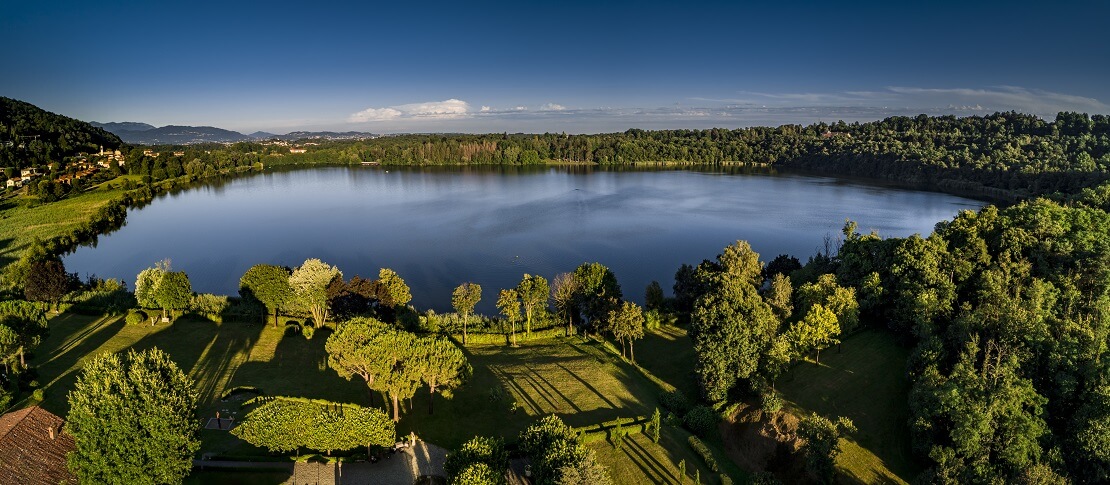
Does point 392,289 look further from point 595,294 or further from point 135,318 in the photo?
point 135,318

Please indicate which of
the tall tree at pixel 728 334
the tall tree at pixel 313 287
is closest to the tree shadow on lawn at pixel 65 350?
the tall tree at pixel 313 287

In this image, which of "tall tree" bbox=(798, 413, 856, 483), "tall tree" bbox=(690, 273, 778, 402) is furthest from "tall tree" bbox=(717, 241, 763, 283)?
"tall tree" bbox=(798, 413, 856, 483)

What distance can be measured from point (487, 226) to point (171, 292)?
4552 centimetres

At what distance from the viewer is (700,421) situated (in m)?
24.7

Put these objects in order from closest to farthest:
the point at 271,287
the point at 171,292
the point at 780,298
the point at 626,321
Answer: the point at 626,321
the point at 780,298
the point at 171,292
the point at 271,287

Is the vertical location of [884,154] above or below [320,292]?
above

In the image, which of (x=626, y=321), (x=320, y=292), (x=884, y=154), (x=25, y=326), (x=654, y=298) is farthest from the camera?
(x=884, y=154)

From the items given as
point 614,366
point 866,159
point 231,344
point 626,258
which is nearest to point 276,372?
point 231,344

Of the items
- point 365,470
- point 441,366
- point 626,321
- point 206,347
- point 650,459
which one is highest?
point 441,366

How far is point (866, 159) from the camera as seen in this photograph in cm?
14175

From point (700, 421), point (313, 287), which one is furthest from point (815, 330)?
point (313, 287)

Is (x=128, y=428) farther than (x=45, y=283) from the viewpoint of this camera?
No

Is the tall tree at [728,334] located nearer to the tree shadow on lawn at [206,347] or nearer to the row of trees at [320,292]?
the row of trees at [320,292]

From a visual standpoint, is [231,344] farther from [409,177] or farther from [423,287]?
[409,177]
